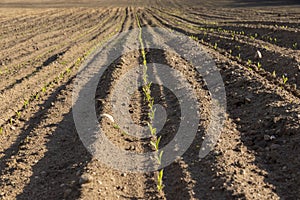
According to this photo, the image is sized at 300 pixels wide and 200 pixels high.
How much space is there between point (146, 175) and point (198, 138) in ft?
3.33

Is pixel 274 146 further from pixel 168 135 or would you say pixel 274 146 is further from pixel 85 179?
pixel 85 179

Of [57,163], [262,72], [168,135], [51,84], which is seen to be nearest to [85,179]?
[57,163]

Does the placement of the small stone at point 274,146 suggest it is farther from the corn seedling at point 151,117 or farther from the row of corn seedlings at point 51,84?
the row of corn seedlings at point 51,84

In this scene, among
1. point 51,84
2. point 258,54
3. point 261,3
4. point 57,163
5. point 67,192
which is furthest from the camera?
point 261,3

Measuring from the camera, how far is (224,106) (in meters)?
5.93

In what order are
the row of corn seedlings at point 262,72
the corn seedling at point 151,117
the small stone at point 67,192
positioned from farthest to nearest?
the row of corn seedlings at point 262,72, the corn seedling at point 151,117, the small stone at point 67,192

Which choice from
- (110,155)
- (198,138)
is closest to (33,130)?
(110,155)

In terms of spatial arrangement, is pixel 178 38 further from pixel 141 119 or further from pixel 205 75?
pixel 141 119

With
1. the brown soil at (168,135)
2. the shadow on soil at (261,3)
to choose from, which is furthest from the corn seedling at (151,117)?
the shadow on soil at (261,3)

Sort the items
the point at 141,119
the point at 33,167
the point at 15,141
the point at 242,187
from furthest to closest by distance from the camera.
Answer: the point at 141,119 → the point at 15,141 → the point at 33,167 → the point at 242,187

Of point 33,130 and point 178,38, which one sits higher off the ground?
point 178,38

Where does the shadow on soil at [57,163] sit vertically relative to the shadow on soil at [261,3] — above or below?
below

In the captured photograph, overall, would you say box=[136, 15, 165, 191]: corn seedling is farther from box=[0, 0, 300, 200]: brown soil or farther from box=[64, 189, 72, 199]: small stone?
box=[64, 189, 72, 199]: small stone

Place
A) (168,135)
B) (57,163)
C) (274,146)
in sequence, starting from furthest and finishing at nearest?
(168,135) < (57,163) < (274,146)
